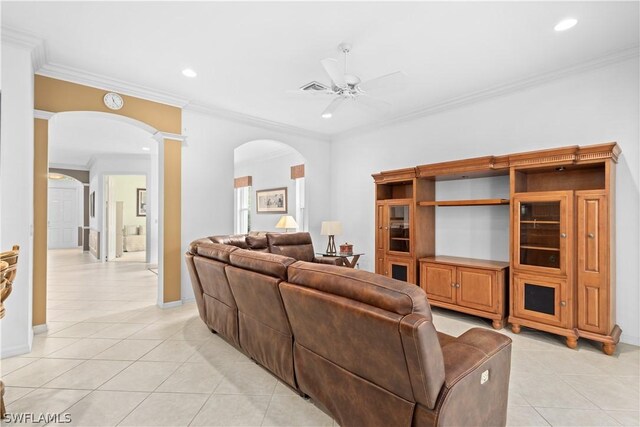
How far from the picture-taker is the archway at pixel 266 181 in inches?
284

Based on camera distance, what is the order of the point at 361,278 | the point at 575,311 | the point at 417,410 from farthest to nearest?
1. the point at 575,311
2. the point at 361,278
3. the point at 417,410

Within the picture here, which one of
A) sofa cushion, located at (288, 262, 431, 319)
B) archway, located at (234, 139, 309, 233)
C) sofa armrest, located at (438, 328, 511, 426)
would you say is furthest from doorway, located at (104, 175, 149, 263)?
sofa armrest, located at (438, 328, 511, 426)

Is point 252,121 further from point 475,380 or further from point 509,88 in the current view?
Answer: point 475,380

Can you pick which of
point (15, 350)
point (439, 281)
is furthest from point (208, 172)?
point (439, 281)

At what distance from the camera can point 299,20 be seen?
2.56 metres

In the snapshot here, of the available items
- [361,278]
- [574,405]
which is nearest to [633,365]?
[574,405]

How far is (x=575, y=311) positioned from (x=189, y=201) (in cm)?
459

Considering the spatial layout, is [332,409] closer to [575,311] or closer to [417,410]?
[417,410]

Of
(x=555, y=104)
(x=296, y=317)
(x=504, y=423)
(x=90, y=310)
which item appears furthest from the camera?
(x=90, y=310)

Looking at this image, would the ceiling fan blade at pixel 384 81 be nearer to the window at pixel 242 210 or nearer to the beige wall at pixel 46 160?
the beige wall at pixel 46 160

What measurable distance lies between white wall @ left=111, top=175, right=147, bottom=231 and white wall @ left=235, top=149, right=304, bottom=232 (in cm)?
359

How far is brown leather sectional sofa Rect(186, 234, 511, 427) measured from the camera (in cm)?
130

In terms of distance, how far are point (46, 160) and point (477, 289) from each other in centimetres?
479

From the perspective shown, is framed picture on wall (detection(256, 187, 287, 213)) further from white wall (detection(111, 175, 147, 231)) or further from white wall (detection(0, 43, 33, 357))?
white wall (detection(0, 43, 33, 357))
